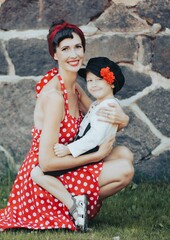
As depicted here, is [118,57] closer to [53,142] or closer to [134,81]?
[134,81]

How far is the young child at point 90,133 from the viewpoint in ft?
14.1

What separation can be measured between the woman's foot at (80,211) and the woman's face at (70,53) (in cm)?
74

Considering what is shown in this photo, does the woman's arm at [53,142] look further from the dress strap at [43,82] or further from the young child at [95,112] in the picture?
the dress strap at [43,82]

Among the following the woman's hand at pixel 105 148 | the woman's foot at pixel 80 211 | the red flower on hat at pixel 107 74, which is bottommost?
the woman's foot at pixel 80 211

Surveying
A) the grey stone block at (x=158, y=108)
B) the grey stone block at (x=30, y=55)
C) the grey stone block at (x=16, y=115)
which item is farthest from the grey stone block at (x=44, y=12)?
the grey stone block at (x=158, y=108)

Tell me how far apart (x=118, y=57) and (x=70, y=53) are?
1.13 meters

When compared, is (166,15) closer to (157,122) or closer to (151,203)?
(157,122)

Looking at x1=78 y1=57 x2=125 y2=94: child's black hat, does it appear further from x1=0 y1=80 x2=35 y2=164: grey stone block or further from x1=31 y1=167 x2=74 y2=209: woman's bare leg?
x1=0 y1=80 x2=35 y2=164: grey stone block

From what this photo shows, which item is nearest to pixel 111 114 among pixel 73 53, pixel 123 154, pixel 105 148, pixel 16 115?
pixel 105 148

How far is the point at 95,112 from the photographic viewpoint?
14.3 feet

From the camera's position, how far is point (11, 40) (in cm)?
556

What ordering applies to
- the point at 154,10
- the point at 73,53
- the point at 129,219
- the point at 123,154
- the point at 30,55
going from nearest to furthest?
the point at 73,53 < the point at 123,154 < the point at 129,219 < the point at 154,10 < the point at 30,55

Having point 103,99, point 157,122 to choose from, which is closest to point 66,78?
A: point 103,99

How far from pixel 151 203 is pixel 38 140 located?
3.35ft
